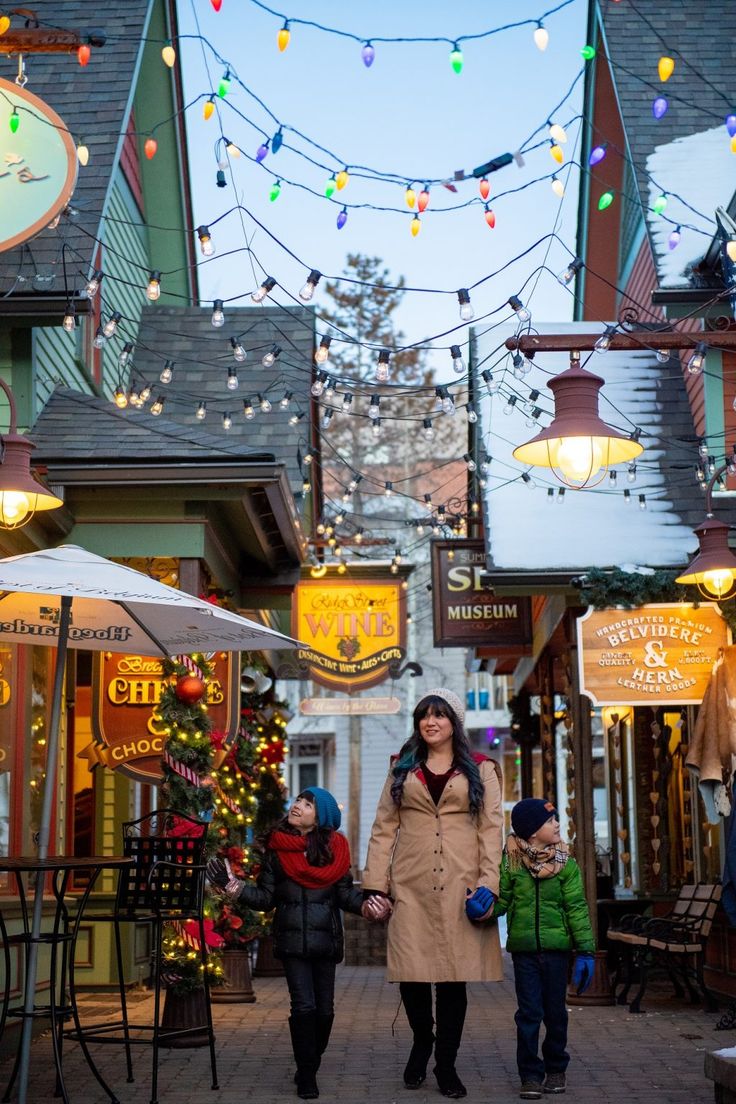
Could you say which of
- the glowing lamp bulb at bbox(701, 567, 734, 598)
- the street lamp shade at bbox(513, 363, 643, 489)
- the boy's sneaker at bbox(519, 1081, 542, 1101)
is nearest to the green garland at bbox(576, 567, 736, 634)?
the glowing lamp bulb at bbox(701, 567, 734, 598)

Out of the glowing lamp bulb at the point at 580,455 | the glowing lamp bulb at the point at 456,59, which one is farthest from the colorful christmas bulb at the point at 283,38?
the glowing lamp bulb at the point at 580,455

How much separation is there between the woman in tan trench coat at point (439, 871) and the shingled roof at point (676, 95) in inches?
276

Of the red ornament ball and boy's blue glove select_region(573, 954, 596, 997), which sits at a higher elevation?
the red ornament ball

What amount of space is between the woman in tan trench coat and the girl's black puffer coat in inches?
11.1

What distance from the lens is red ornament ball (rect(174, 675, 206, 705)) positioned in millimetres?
9133

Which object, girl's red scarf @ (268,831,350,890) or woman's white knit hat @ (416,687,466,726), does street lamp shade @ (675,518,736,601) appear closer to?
woman's white knit hat @ (416,687,466,726)

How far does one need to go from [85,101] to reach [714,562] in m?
A: 6.76

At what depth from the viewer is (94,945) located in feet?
39.7

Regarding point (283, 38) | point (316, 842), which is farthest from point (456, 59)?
point (316, 842)

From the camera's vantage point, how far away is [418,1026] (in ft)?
22.7

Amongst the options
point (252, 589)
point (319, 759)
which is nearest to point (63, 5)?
point (252, 589)

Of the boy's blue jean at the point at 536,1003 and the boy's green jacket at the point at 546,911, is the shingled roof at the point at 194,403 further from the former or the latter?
the boy's blue jean at the point at 536,1003

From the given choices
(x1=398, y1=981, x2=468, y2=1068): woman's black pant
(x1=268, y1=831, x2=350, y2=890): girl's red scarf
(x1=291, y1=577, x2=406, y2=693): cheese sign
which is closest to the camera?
(x1=398, y1=981, x2=468, y2=1068): woman's black pant

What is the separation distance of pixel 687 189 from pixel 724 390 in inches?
83.5
